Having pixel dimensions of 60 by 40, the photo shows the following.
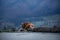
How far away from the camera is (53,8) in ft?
6.77

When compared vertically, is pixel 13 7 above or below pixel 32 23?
above

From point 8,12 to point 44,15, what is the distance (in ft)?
1.99

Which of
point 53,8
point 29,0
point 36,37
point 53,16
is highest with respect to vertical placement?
point 29,0

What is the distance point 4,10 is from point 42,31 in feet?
2.38

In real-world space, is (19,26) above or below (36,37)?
above

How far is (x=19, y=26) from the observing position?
211 centimetres

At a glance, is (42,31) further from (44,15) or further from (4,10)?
(4,10)

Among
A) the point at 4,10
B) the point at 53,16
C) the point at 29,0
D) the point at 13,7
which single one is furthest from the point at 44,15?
the point at 4,10

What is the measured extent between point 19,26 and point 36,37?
1.08 ft

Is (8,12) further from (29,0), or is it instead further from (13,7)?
(29,0)

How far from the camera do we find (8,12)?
7.10 ft

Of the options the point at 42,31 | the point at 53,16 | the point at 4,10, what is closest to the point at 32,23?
the point at 42,31

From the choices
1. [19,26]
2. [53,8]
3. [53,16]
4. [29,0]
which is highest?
[29,0]

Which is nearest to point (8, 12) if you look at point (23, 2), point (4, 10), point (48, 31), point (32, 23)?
point (4, 10)
